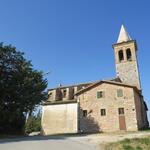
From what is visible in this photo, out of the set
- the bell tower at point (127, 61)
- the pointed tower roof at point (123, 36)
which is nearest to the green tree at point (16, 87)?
the bell tower at point (127, 61)

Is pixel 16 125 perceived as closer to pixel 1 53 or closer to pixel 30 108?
pixel 30 108

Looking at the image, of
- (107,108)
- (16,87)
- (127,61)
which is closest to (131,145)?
(16,87)

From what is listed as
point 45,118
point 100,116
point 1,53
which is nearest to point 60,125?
point 45,118

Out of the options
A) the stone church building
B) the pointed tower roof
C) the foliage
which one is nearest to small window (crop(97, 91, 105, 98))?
the stone church building

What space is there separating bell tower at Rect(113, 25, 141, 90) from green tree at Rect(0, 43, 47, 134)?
20832 millimetres

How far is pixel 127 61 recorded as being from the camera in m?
45.5

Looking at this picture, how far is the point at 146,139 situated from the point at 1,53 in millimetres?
19263

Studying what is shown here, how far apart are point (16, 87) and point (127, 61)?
27.4m

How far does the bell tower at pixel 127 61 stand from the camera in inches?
1706

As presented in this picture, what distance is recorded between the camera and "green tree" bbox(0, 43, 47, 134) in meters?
25.1

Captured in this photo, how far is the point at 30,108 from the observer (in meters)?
26.9

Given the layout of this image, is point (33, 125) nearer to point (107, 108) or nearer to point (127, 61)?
point (107, 108)

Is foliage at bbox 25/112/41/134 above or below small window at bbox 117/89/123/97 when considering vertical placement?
below

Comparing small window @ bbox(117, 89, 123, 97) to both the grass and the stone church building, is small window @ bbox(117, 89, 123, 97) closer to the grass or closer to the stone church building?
the stone church building
